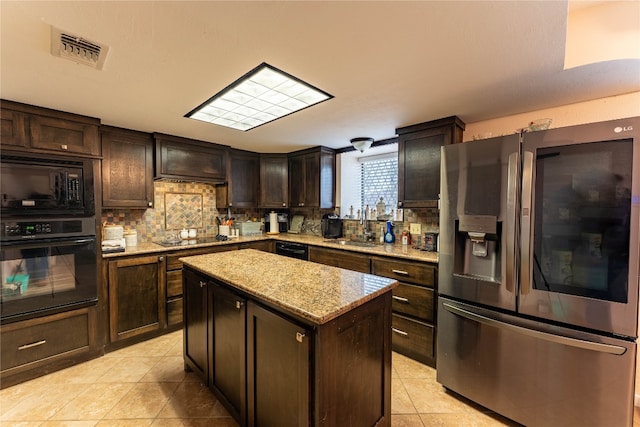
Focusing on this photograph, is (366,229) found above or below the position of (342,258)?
above

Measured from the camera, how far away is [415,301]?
2.27 metres

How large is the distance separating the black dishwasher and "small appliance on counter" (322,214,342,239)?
17.2 inches

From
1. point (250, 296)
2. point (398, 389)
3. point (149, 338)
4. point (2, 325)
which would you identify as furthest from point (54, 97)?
point (398, 389)

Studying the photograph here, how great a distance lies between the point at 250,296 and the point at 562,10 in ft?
6.31

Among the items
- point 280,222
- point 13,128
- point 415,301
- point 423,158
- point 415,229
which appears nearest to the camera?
point 13,128

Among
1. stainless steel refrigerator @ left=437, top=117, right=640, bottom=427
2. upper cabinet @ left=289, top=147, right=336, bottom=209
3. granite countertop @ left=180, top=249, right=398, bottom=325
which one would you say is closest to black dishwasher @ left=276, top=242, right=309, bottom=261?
upper cabinet @ left=289, top=147, right=336, bottom=209

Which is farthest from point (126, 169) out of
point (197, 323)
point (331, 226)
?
point (331, 226)

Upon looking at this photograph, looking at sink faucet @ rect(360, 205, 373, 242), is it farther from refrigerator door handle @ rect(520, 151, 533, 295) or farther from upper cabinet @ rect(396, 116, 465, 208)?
refrigerator door handle @ rect(520, 151, 533, 295)

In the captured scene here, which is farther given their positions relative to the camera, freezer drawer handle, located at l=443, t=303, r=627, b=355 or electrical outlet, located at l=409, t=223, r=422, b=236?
electrical outlet, located at l=409, t=223, r=422, b=236

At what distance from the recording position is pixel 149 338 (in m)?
2.70

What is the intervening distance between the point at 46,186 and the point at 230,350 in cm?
205

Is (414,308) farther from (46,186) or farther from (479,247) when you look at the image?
(46,186)

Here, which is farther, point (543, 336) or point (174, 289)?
point (174, 289)

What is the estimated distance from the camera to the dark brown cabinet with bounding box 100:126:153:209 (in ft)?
8.64
